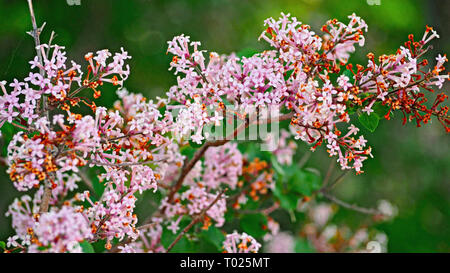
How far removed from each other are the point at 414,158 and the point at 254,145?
203cm

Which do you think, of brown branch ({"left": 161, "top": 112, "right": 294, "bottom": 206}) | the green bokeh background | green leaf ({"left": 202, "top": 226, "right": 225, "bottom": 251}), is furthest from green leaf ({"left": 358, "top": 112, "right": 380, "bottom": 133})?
the green bokeh background

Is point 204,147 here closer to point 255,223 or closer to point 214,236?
point 214,236

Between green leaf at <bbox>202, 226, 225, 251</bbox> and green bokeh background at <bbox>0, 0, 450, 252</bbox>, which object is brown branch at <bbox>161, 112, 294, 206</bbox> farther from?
green bokeh background at <bbox>0, 0, 450, 252</bbox>

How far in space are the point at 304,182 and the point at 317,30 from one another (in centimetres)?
179

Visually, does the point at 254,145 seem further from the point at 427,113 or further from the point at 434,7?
the point at 434,7

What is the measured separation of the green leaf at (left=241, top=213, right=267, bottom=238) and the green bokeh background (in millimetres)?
1090

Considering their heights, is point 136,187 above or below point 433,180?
below

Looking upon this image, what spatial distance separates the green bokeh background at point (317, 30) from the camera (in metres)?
2.67
